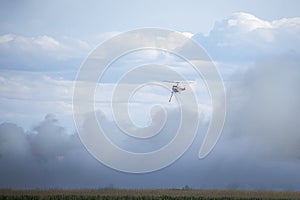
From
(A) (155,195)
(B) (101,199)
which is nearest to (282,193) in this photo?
(A) (155,195)

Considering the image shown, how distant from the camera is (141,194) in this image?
69438mm

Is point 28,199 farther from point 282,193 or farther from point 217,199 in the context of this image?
point 282,193

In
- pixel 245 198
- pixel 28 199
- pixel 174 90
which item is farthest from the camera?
pixel 174 90

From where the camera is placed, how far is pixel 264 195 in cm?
7281

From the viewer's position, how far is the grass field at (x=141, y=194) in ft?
215

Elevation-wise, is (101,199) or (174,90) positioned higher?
(174,90)

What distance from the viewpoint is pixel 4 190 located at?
70.2 metres

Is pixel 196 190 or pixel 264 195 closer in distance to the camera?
pixel 264 195

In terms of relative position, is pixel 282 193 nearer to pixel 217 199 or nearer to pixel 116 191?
pixel 217 199

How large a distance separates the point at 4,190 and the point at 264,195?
106 ft

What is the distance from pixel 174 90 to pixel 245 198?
1635 centimetres

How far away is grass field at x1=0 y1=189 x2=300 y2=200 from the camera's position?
65500 millimetres

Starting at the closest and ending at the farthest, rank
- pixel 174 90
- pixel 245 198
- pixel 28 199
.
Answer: pixel 28 199
pixel 245 198
pixel 174 90

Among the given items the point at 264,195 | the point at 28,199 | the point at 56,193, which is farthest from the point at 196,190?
the point at 28,199
